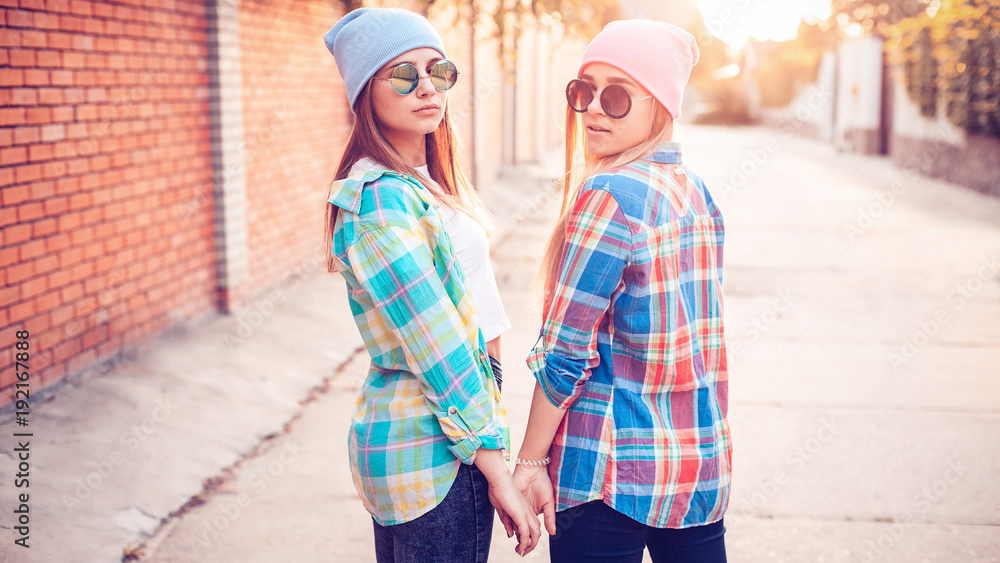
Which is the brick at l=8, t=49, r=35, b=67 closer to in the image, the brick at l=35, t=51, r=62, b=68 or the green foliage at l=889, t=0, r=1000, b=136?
the brick at l=35, t=51, r=62, b=68

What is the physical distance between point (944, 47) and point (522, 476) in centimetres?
1665

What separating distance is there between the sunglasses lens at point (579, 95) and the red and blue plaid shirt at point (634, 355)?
0.22 m

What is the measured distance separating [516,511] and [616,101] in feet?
2.96

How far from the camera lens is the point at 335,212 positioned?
1.78 metres

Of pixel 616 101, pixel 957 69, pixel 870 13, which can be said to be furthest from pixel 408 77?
pixel 870 13

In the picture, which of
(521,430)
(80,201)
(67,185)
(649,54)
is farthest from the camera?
(521,430)

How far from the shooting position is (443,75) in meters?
1.94

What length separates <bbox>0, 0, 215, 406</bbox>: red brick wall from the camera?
3.76 metres

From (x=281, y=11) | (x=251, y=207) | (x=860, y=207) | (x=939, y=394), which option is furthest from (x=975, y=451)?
(x=860, y=207)

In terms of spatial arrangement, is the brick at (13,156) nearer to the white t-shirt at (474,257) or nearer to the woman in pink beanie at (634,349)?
the white t-shirt at (474,257)

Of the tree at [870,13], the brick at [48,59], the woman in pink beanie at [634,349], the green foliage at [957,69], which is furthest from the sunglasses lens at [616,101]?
the tree at [870,13]

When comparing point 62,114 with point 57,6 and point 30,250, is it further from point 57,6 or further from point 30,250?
point 30,250

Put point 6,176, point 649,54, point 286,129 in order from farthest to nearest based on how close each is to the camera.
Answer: point 286,129 → point 6,176 → point 649,54

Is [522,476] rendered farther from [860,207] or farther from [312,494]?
[860,207]
